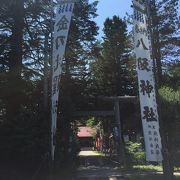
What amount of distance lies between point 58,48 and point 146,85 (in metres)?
4.25

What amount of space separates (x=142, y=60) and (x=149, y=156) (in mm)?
2859

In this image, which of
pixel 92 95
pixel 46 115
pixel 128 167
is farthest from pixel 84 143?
pixel 46 115

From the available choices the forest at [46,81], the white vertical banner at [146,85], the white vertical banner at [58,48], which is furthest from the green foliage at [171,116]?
the white vertical banner at [58,48]

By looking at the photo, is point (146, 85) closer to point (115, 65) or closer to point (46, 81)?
point (46, 81)

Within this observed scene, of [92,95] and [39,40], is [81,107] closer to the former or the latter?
[92,95]

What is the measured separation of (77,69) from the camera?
34.8 meters

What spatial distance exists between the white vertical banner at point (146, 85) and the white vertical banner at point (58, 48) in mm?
3266

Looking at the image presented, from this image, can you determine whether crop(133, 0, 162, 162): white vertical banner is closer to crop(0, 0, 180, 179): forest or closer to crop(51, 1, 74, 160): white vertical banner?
crop(0, 0, 180, 179): forest

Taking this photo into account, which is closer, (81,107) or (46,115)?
(46,115)

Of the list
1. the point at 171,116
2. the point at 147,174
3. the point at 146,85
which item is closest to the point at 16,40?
the point at 147,174

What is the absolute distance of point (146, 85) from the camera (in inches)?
518

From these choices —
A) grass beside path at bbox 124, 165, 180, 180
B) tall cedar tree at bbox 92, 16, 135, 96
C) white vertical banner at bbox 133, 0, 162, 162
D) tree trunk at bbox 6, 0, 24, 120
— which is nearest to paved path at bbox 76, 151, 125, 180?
grass beside path at bbox 124, 165, 180, 180

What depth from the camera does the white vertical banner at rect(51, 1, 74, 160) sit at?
15.8m

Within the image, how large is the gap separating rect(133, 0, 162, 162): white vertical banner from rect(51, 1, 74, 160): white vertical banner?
3.27 meters
